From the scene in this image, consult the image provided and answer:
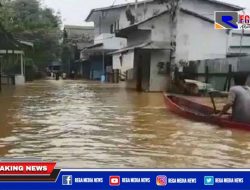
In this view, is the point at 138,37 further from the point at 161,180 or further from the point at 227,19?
the point at 161,180

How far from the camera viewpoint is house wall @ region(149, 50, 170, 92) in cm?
2411

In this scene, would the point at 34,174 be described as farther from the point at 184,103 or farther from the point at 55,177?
the point at 184,103

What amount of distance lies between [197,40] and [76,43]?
32.7 metres

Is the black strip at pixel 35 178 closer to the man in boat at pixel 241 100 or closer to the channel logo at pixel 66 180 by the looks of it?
the channel logo at pixel 66 180

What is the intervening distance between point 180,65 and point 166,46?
1.27m

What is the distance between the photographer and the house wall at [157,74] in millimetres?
24109

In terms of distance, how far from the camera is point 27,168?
10.8 ft

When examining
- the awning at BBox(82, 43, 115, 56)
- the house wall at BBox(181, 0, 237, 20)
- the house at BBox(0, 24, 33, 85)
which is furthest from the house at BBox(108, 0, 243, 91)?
the awning at BBox(82, 43, 115, 56)

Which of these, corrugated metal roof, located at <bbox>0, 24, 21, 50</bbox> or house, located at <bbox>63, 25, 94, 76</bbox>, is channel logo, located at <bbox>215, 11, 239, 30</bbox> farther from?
house, located at <bbox>63, 25, 94, 76</bbox>

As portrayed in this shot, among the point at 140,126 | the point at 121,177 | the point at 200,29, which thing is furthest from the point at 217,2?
the point at 121,177

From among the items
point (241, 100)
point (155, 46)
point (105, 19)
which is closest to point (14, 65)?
point (105, 19)

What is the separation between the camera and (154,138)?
31.2 feet

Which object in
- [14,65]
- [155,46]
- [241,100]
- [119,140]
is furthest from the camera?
[14,65]

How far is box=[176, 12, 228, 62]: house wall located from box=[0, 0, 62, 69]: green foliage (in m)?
16.5
